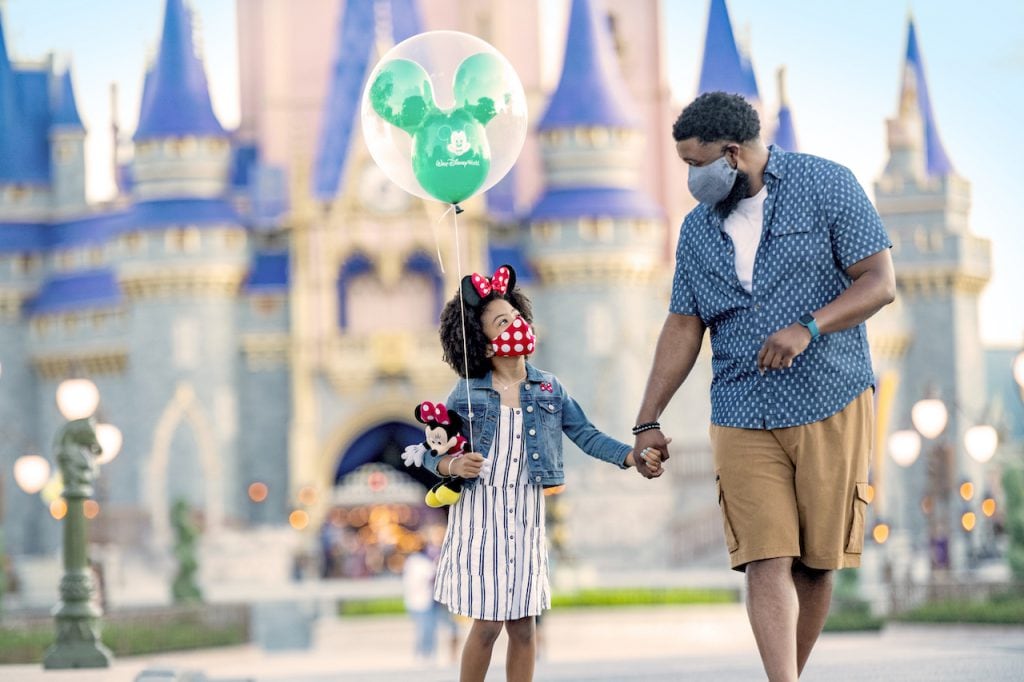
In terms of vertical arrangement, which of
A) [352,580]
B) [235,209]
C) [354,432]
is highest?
[235,209]

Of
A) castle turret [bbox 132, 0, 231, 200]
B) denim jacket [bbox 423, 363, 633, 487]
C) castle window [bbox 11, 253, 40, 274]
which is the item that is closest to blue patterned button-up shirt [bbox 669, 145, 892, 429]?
denim jacket [bbox 423, 363, 633, 487]

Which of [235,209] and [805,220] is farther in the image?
[235,209]

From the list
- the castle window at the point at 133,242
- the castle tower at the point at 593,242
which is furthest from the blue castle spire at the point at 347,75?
the castle tower at the point at 593,242

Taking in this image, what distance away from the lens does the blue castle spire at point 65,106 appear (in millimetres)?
43781

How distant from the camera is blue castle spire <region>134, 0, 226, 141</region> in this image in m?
39.6

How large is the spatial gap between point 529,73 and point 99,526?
18.2m

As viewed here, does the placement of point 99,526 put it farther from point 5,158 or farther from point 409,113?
point 409,113

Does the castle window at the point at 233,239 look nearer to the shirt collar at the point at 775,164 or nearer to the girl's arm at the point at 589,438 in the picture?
the girl's arm at the point at 589,438

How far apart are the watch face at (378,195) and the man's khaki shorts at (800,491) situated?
33665mm

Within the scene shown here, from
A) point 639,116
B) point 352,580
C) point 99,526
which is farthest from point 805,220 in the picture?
point 639,116

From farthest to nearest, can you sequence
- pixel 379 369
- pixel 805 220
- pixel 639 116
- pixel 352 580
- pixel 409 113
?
pixel 639 116
pixel 379 369
pixel 352 580
pixel 409 113
pixel 805 220

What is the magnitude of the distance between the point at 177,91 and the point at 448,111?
33496 mm

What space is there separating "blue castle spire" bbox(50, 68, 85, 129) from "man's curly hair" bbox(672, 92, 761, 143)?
39166mm

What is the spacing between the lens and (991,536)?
35.7m
